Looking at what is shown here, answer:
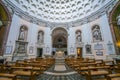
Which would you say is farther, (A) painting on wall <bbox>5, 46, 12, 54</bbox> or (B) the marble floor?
(A) painting on wall <bbox>5, 46, 12, 54</bbox>

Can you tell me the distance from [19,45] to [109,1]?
18040mm

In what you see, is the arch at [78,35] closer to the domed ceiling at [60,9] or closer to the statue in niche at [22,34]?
the domed ceiling at [60,9]

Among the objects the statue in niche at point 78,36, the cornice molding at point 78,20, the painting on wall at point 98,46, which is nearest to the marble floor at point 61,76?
the painting on wall at point 98,46

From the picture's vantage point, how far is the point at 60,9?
2242 centimetres

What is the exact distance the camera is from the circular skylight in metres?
17.5

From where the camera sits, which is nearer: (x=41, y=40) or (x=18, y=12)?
(x=18, y=12)

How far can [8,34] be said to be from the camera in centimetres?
1211

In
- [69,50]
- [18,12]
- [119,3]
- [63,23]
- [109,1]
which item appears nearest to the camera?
[119,3]

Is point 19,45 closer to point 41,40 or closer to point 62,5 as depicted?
point 41,40

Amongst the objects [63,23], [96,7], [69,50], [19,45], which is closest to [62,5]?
[63,23]

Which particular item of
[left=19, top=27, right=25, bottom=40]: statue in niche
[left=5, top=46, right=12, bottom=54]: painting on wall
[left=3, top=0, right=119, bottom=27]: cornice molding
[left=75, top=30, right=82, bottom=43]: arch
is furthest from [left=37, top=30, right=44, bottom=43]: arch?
[left=75, top=30, right=82, bottom=43]: arch

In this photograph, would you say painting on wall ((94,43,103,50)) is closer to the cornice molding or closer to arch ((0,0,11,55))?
the cornice molding

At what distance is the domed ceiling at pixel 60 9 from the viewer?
1733 cm

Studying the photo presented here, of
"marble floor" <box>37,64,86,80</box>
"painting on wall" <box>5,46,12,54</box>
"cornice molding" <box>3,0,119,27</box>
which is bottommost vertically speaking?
"marble floor" <box>37,64,86,80</box>
